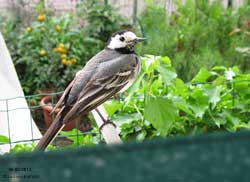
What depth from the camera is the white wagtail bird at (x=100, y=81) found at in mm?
3121

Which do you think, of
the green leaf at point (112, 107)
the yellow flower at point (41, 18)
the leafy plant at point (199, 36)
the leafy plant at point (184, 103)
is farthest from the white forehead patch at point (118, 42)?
the yellow flower at point (41, 18)

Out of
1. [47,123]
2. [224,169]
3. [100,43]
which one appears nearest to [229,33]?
[100,43]

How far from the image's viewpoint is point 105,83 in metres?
3.36

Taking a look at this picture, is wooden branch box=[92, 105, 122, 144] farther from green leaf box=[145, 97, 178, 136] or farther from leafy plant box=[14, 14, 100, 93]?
leafy plant box=[14, 14, 100, 93]

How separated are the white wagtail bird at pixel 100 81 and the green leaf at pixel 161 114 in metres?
0.35

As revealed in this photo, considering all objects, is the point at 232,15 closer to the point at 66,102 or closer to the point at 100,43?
the point at 100,43

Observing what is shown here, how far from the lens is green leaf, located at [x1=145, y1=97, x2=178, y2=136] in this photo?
2.96m

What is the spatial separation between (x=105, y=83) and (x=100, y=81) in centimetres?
4

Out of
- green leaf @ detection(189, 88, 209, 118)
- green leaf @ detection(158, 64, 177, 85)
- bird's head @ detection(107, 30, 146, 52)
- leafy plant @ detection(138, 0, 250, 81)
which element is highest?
bird's head @ detection(107, 30, 146, 52)

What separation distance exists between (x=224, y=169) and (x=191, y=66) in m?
4.55

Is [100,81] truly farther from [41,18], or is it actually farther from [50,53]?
[41,18]

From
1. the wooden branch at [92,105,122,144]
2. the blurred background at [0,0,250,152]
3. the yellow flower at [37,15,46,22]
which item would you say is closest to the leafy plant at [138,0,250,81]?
the blurred background at [0,0,250,152]

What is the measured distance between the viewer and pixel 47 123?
5.98 m

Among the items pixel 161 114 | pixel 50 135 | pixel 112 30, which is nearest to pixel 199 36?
pixel 112 30
